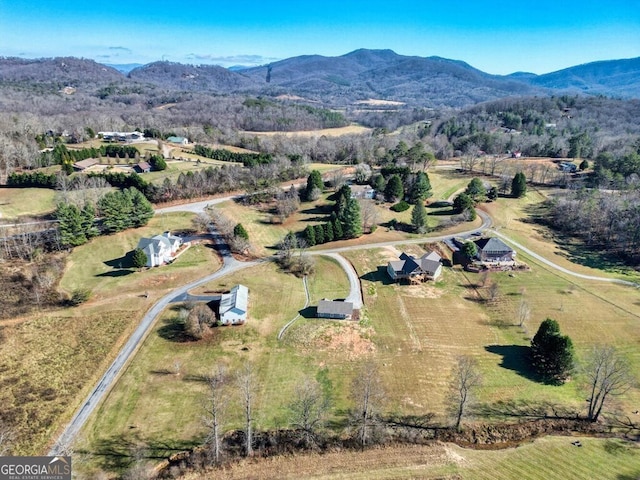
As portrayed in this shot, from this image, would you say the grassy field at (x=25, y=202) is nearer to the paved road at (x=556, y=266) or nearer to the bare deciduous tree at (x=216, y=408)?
the bare deciduous tree at (x=216, y=408)

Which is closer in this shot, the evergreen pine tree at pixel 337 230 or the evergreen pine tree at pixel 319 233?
the evergreen pine tree at pixel 319 233

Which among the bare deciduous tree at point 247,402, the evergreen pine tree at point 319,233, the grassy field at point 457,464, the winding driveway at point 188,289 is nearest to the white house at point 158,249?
the winding driveway at point 188,289

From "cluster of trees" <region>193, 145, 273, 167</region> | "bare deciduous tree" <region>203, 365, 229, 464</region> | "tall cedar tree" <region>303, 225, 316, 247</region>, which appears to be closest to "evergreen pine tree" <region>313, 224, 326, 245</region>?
"tall cedar tree" <region>303, 225, 316, 247</region>

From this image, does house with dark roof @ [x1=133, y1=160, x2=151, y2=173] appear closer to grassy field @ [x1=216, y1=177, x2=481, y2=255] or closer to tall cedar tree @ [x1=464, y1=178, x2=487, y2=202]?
grassy field @ [x1=216, y1=177, x2=481, y2=255]

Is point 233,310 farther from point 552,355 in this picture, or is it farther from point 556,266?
point 556,266

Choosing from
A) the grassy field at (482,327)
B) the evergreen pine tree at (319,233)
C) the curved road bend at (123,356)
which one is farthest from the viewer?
the evergreen pine tree at (319,233)

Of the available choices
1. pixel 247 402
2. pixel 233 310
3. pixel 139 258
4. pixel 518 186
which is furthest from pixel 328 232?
pixel 518 186
